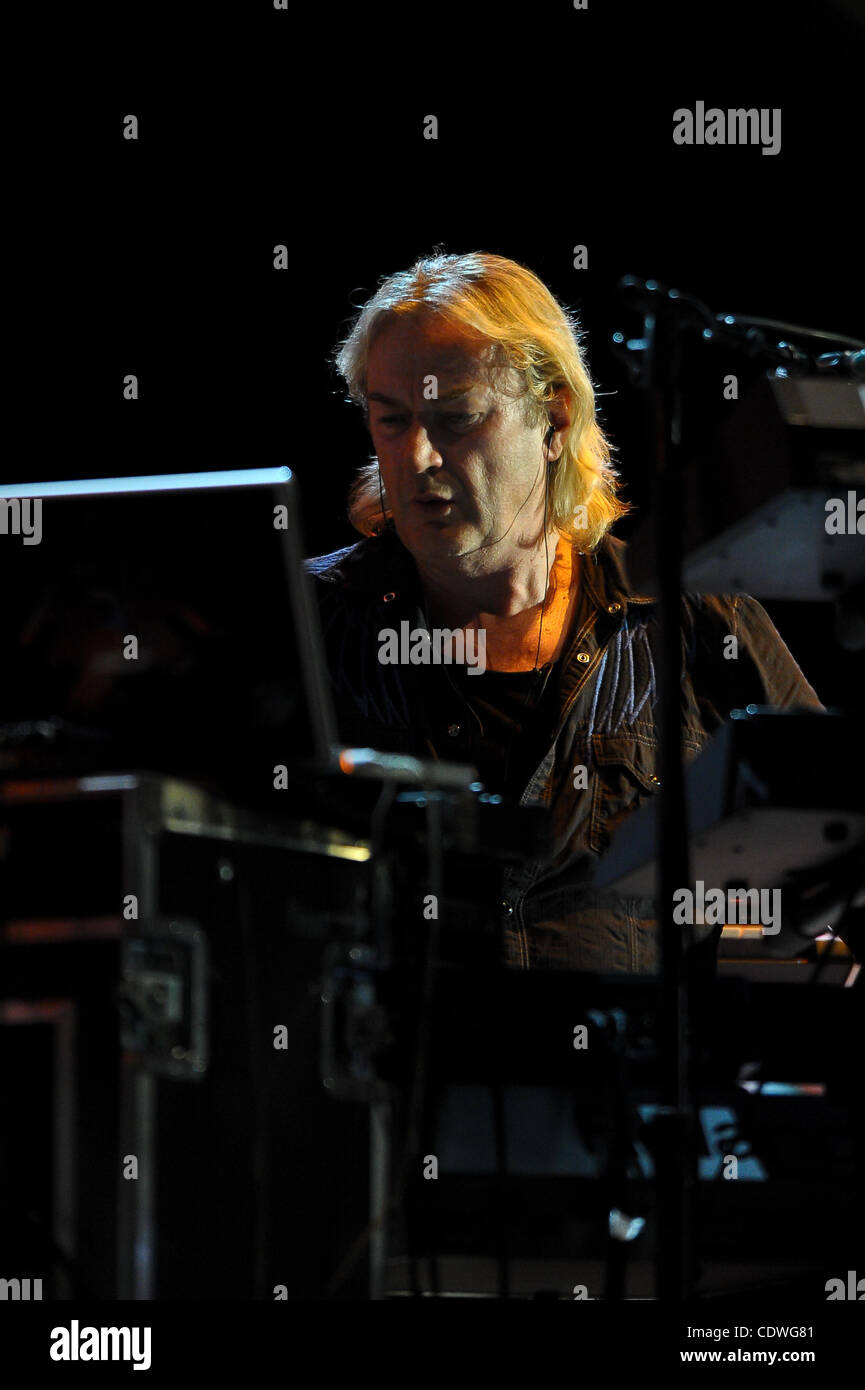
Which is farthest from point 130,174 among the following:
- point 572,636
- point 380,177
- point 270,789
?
point 270,789

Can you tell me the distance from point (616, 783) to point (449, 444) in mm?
733

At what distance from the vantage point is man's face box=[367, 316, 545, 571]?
2926 millimetres

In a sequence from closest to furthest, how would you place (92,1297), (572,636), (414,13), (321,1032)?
(92,1297) < (321,1032) < (572,636) < (414,13)

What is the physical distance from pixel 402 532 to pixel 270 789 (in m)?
1.22

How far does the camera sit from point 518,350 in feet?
10.0

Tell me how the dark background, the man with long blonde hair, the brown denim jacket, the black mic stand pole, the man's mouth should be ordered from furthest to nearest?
1. the dark background
2. the man's mouth
3. the man with long blonde hair
4. the brown denim jacket
5. the black mic stand pole

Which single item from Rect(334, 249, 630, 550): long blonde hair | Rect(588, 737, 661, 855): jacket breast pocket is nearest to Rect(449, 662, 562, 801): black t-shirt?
Rect(588, 737, 661, 855): jacket breast pocket

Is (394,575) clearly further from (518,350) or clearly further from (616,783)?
(616,783)

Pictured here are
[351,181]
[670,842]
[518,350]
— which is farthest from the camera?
[351,181]

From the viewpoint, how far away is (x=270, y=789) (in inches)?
75.1

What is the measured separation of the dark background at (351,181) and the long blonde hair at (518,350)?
0.13m

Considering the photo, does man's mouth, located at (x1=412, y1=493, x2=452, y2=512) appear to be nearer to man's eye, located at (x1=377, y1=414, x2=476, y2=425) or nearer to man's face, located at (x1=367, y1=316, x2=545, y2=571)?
man's face, located at (x1=367, y1=316, x2=545, y2=571)

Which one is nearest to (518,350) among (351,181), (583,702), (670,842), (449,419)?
(449,419)
